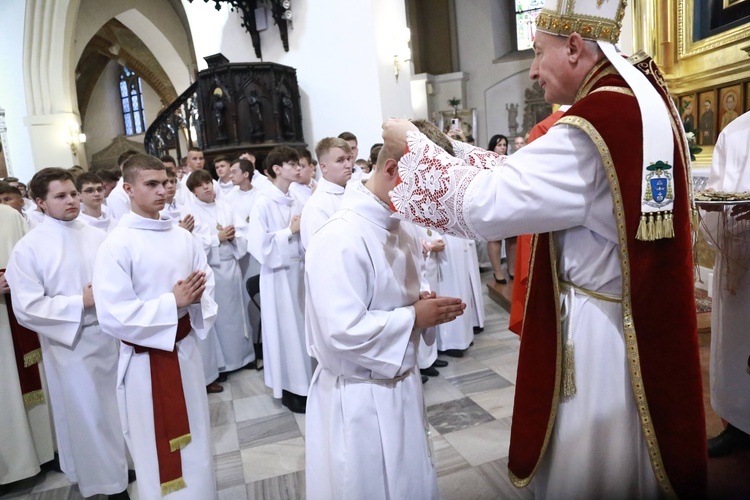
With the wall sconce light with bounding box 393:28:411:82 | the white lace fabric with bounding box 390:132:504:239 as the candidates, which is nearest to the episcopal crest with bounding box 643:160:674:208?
the white lace fabric with bounding box 390:132:504:239

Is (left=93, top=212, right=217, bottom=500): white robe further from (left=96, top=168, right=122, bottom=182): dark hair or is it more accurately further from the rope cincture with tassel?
(left=96, top=168, right=122, bottom=182): dark hair

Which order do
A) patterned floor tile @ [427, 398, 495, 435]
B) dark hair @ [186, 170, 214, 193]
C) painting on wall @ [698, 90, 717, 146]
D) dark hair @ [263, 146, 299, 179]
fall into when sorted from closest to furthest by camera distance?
patterned floor tile @ [427, 398, 495, 435]
dark hair @ [263, 146, 299, 179]
painting on wall @ [698, 90, 717, 146]
dark hair @ [186, 170, 214, 193]

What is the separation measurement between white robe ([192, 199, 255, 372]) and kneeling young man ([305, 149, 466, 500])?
11.0 ft

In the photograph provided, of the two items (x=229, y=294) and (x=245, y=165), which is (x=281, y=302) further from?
(x=245, y=165)

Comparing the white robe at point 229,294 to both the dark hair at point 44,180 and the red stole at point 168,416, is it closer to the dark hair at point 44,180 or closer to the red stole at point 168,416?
the dark hair at point 44,180

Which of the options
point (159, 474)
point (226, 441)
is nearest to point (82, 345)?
point (159, 474)

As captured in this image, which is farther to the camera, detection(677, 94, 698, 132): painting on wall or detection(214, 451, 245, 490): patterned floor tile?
detection(677, 94, 698, 132): painting on wall

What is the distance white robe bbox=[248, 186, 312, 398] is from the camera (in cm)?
430

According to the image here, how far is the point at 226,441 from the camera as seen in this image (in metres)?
3.84

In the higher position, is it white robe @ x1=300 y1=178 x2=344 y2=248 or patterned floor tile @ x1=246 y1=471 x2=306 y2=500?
white robe @ x1=300 y1=178 x2=344 y2=248

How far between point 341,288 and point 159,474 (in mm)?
1631

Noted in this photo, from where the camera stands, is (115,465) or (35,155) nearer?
(115,465)

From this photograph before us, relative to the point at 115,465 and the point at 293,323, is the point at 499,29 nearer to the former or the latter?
the point at 293,323

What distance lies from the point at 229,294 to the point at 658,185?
4529 mm
